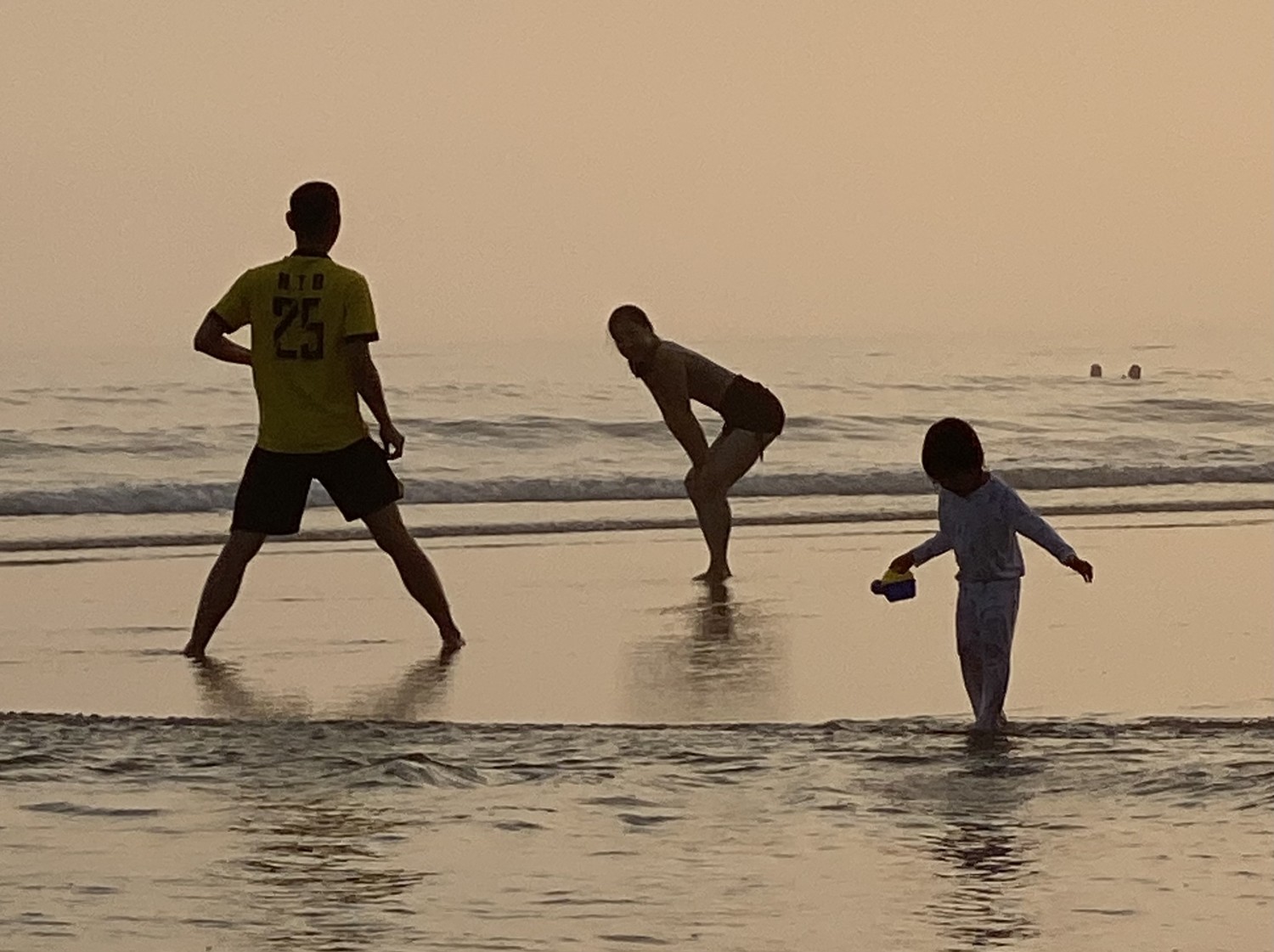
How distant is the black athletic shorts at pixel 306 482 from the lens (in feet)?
32.6

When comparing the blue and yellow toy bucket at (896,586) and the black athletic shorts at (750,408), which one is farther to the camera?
the black athletic shorts at (750,408)

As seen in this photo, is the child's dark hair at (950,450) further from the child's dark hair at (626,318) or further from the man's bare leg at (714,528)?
the man's bare leg at (714,528)

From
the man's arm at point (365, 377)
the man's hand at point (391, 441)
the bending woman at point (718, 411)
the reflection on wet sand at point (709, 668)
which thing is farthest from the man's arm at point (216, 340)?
the bending woman at point (718, 411)

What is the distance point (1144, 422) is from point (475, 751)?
26.3m

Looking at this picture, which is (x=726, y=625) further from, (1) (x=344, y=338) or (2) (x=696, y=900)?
(2) (x=696, y=900)

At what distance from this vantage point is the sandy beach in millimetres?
8766

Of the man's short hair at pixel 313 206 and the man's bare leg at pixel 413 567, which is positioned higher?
the man's short hair at pixel 313 206

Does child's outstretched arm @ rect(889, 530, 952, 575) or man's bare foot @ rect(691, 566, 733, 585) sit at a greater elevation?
child's outstretched arm @ rect(889, 530, 952, 575)

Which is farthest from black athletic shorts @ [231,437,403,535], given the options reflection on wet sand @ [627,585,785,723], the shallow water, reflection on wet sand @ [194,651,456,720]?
the shallow water

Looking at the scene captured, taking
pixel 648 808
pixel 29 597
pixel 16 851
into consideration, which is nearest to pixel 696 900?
pixel 648 808

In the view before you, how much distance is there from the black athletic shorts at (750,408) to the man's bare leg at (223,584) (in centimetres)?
371

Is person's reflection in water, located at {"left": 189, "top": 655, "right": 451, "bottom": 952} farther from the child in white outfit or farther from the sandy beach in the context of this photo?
the child in white outfit

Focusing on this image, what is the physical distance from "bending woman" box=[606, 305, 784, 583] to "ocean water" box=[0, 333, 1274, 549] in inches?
128

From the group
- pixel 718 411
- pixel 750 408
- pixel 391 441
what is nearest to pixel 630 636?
pixel 391 441
